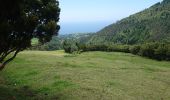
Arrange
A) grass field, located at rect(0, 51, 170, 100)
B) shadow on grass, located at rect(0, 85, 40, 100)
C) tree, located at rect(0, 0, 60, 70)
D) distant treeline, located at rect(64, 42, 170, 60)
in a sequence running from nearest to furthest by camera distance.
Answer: tree, located at rect(0, 0, 60, 70), shadow on grass, located at rect(0, 85, 40, 100), grass field, located at rect(0, 51, 170, 100), distant treeline, located at rect(64, 42, 170, 60)

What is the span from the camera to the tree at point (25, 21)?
23969 mm

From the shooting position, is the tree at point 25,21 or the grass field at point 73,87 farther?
the grass field at point 73,87

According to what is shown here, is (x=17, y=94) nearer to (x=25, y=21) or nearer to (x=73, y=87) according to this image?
(x=73, y=87)

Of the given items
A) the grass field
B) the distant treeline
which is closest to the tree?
the grass field

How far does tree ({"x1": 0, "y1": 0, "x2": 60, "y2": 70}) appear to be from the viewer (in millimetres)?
23969

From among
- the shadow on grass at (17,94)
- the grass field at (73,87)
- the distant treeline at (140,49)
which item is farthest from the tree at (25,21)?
the distant treeline at (140,49)

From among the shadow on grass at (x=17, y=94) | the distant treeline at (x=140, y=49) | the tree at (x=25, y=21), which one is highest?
the tree at (x=25, y=21)

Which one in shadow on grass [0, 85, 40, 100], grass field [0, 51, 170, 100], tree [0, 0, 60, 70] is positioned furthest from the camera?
grass field [0, 51, 170, 100]

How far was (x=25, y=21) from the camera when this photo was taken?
2628 centimetres

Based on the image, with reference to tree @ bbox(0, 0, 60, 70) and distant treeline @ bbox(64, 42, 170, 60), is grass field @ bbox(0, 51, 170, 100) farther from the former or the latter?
distant treeline @ bbox(64, 42, 170, 60)

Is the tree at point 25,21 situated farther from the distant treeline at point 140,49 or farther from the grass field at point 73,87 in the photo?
the distant treeline at point 140,49

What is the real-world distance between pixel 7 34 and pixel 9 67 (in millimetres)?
23278

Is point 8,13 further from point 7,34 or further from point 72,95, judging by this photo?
point 72,95

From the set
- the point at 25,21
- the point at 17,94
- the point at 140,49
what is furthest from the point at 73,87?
the point at 140,49
